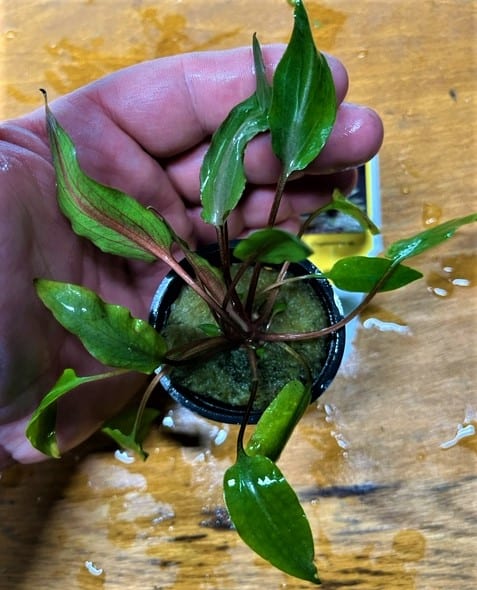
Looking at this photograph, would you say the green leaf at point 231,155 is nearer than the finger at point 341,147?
Yes

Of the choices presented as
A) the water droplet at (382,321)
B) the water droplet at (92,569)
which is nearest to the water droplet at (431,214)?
the water droplet at (382,321)

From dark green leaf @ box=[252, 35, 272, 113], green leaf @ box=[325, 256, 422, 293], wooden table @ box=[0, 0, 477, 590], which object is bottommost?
wooden table @ box=[0, 0, 477, 590]

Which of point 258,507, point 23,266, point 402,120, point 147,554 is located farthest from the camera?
point 402,120

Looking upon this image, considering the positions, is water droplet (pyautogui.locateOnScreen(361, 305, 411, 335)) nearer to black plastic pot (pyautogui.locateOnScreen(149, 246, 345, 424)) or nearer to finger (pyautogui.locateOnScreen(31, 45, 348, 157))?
black plastic pot (pyautogui.locateOnScreen(149, 246, 345, 424))

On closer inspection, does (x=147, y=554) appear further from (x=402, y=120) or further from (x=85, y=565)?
(x=402, y=120)

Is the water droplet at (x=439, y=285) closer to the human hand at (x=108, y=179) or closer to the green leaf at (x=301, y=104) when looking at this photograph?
the human hand at (x=108, y=179)

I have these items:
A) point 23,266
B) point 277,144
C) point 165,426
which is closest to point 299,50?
point 277,144

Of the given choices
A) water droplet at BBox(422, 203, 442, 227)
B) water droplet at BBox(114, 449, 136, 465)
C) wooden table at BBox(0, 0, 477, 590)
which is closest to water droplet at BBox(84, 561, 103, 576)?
wooden table at BBox(0, 0, 477, 590)
